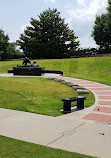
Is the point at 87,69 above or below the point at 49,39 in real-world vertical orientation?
below

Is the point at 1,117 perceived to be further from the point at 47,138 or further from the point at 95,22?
the point at 95,22

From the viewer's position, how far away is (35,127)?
6.00 metres

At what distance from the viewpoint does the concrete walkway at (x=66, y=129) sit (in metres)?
4.70

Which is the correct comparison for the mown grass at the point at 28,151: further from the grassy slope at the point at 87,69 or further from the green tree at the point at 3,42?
the green tree at the point at 3,42

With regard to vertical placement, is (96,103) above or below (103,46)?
below

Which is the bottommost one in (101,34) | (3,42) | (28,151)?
(28,151)

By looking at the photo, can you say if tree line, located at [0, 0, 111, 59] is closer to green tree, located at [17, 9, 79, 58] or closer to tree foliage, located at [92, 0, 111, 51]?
green tree, located at [17, 9, 79, 58]

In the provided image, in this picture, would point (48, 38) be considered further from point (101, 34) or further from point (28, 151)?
point (28, 151)

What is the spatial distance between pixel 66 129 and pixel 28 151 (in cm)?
175

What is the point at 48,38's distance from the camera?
61562mm

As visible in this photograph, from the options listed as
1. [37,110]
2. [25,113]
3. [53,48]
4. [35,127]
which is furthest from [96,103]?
[53,48]

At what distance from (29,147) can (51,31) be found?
58593 mm

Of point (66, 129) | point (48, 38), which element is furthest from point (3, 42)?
point (66, 129)

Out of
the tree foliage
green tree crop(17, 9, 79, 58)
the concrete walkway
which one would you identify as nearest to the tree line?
green tree crop(17, 9, 79, 58)
